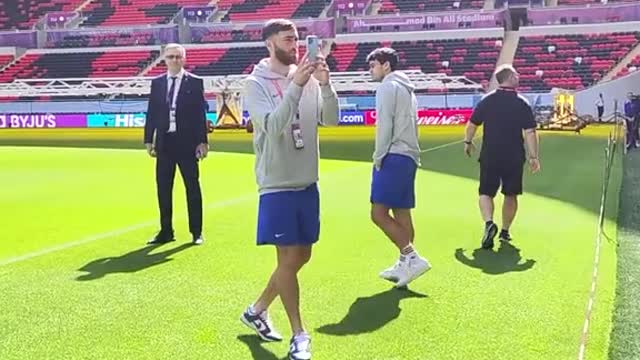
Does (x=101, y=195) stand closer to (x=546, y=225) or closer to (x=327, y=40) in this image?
(x=546, y=225)

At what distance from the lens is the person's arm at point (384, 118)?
20.3 feet

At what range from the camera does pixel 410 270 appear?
6184 mm

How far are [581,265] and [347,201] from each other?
4570 mm

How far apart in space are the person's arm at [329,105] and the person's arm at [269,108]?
28 cm

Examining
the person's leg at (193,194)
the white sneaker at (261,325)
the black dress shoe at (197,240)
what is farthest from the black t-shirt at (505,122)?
the white sneaker at (261,325)

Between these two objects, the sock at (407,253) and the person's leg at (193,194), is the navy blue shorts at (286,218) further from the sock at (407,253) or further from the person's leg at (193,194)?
the person's leg at (193,194)

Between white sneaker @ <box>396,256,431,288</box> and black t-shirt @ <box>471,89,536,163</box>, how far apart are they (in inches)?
86.1

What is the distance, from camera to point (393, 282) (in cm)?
634

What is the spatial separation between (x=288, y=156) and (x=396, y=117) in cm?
196

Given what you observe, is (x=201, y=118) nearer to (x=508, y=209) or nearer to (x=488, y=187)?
(x=488, y=187)

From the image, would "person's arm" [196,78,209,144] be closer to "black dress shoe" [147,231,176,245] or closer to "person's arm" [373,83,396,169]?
"black dress shoe" [147,231,176,245]

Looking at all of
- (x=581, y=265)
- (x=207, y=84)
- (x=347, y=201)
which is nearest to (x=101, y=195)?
(x=347, y=201)

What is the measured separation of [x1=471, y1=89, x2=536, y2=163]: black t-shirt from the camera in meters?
7.92

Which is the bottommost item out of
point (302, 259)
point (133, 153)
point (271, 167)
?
point (133, 153)
